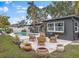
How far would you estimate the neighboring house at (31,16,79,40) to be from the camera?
385 inches

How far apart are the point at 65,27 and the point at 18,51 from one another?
8.89 feet

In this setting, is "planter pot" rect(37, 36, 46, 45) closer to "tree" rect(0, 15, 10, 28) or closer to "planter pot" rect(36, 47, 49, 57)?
"planter pot" rect(36, 47, 49, 57)

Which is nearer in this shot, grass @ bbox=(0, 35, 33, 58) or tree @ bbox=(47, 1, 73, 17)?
grass @ bbox=(0, 35, 33, 58)

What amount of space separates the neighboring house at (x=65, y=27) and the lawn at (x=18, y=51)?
110 cm

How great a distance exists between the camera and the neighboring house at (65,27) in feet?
32.1

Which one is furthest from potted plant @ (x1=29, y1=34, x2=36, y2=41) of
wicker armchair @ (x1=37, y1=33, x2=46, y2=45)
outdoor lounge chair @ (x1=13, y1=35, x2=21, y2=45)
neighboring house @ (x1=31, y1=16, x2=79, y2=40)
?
neighboring house @ (x1=31, y1=16, x2=79, y2=40)

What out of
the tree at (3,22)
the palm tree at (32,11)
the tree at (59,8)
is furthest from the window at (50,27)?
the tree at (3,22)

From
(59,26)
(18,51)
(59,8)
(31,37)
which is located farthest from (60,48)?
(59,26)

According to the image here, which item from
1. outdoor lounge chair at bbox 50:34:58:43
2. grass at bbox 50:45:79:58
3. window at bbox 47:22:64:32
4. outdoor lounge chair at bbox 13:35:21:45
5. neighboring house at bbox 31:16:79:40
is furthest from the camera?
window at bbox 47:22:64:32

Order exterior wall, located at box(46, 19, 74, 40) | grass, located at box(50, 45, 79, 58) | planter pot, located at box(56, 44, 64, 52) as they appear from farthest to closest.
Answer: exterior wall, located at box(46, 19, 74, 40) → planter pot, located at box(56, 44, 64, 52) → grass, located at box(50, 45, 79, 58)

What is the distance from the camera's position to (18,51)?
8.36 metres

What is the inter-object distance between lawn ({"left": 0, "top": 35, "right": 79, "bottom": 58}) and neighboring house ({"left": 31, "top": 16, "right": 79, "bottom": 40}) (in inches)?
43.3

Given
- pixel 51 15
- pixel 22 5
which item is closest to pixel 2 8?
Answer: pixel 22 5

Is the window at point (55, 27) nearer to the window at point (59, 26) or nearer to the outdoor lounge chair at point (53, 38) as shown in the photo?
the window at point (59, 26)
